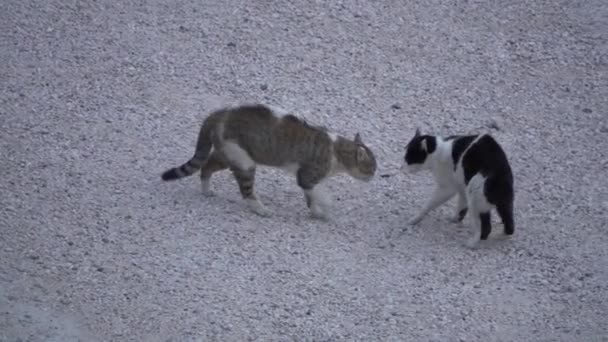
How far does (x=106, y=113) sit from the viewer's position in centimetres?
1059

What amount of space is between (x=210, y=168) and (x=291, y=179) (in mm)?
1114

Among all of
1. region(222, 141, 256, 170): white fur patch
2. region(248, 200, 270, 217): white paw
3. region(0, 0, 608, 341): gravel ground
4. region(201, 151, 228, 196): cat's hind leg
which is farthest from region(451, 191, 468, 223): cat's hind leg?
region(201, 151, 228, 196): cat's hind leg

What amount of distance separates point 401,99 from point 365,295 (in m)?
3.94

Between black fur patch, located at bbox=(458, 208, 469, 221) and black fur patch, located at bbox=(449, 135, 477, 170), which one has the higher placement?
black fur patch, located at bbox=(449, 135, 477, 170)

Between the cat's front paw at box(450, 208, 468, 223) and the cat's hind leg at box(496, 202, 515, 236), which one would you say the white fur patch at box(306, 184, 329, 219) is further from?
the cat's hind leg at box(496, 202, 515, 236)

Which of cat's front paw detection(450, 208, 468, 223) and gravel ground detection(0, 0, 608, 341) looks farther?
cat's front paw detection(450, 208, 468, 223)

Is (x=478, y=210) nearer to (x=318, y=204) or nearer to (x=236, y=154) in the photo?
(x=318, y=204)

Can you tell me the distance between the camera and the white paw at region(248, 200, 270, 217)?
8.96 m

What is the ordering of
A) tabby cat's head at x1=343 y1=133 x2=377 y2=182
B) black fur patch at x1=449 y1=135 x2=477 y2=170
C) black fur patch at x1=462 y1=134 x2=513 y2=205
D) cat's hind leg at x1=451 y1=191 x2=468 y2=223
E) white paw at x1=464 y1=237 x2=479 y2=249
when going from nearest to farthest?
black fur patch at x1=462 y1=134 x2=513 y2=205, white paw at x1=464 y1=237 x2=479 y2=249, black fur patch at x1=449 y1=135 x2=477 y2=170, cat's hind leg at x1=451 y1=191 x2=468 y2=223, tabby cat's head at x1=343 y1=133 x2=377 y2=182

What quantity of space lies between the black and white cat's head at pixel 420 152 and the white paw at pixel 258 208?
1.48 metres

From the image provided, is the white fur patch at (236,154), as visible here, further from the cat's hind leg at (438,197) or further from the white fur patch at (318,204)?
the cat's hind leg at (438,197)

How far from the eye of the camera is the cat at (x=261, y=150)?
8.91 metres

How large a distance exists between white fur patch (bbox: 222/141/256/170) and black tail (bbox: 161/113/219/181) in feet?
0.64

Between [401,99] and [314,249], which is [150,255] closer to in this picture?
[314,249]
